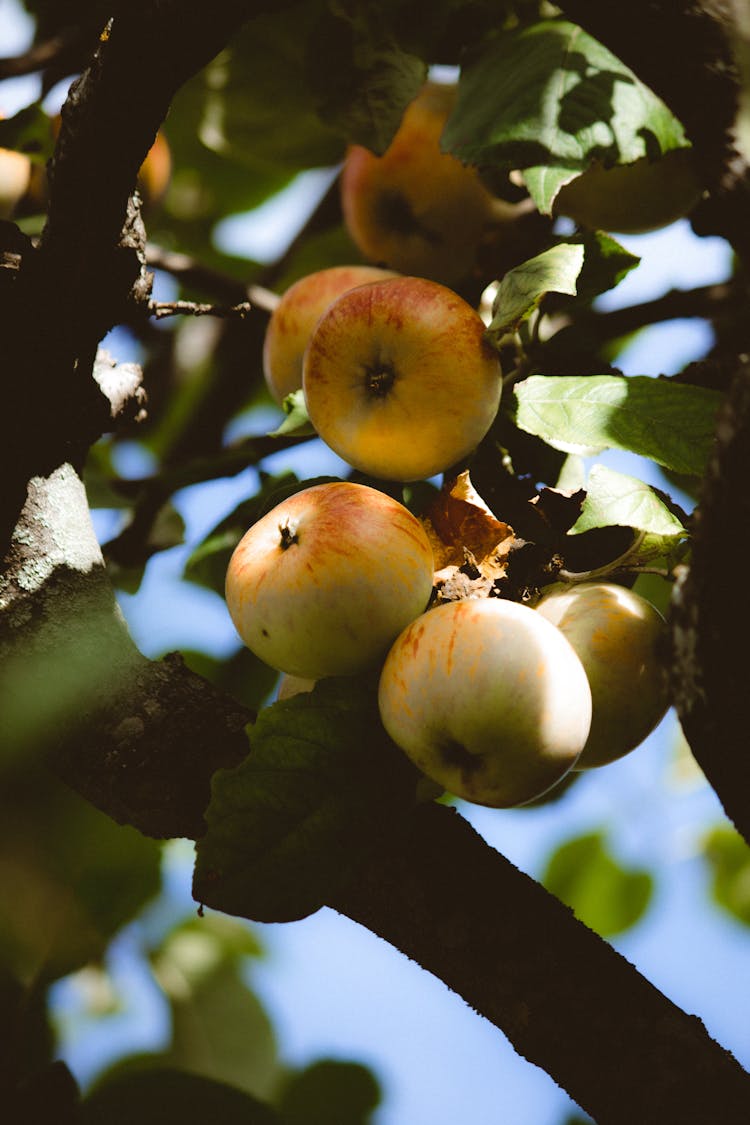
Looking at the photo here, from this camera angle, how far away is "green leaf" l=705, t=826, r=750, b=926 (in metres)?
2.10

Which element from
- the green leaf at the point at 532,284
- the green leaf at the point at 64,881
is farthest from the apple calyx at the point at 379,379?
the green leaf at the point at 64,881

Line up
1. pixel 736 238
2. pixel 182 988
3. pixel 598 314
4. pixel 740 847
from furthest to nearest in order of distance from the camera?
pixel 740 847
pixel 182 988
pixel 598 314
pixel 736 238

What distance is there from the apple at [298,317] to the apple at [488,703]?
575 mm

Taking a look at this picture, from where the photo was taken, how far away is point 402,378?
1048 mm

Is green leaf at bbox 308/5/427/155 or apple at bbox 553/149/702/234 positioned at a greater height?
green leaf at bbox 308/5/427/155

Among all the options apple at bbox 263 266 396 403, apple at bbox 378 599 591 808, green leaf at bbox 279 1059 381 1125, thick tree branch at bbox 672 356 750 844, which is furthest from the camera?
green leaf at bbox 279 1059 381 1125

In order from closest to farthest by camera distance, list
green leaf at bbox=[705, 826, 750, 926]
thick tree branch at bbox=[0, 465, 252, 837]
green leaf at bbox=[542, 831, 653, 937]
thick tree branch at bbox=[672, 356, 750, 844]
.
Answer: thick tree branch at bbox=[672, 356, 750, 844], thick tree branch at bbox=[0, 465, 252, 837], green leaf at bbox=[542, 831, 653, 937], green leaf at bbox=[705, 826, 750, 926]

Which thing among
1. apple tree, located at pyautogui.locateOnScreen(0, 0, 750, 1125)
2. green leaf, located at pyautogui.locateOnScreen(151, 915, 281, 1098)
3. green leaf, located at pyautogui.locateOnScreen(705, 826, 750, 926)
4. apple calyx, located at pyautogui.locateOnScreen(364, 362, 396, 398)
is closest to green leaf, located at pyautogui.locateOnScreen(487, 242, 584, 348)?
apple tree, located at pyautogui.locateOnScreen(0, 0, 750, 1125)

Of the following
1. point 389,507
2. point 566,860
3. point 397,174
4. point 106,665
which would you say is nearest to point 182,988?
point 566,860

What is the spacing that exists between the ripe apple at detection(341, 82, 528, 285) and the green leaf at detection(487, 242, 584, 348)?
391mm

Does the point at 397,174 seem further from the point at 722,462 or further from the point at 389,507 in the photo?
the point at 722,462

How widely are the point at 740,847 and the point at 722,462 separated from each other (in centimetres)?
166

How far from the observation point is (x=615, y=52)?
0.96 m

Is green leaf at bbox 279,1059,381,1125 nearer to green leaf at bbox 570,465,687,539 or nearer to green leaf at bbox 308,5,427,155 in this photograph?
green leaf at bbox 570,465,687,539
